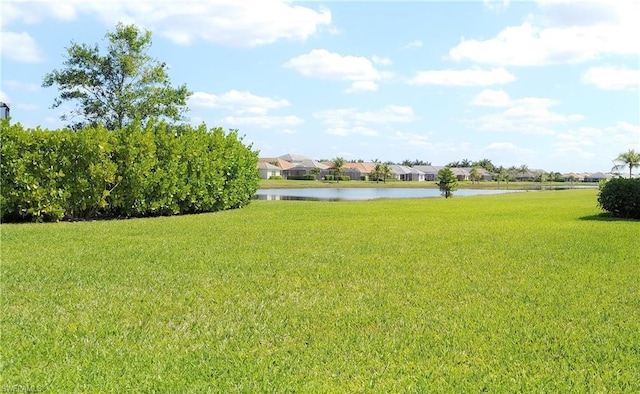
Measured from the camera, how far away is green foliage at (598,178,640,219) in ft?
47.1

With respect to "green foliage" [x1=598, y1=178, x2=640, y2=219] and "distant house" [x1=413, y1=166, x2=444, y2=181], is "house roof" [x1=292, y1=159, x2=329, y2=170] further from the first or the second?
"green foliage" [x1=598, y1=178, x2=640, y2=219]

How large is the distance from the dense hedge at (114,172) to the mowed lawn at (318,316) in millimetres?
3465

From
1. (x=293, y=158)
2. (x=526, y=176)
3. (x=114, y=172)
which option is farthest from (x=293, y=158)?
(x=114, y=172)

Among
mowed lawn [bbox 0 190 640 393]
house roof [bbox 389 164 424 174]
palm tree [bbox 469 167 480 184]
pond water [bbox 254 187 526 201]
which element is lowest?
mowed lawn [bbox 0 190 640 393]

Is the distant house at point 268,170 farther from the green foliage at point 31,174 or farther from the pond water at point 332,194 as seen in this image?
the green foliage at point 31,174

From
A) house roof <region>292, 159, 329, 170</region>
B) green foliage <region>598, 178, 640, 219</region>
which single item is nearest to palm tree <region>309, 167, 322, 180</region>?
house roof <region>292, 159, 329, 170</region>

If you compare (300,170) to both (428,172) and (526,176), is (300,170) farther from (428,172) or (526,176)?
(526,176)

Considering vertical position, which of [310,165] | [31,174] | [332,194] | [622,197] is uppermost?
[310,165]

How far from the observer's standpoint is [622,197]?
14.5m

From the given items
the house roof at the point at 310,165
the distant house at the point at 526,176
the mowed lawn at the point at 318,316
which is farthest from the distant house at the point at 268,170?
the mowed lawn at the point at 318,316

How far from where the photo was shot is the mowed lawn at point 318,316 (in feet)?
11.9

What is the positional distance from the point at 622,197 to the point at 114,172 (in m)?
13.8

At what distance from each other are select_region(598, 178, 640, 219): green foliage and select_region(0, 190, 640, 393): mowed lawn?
239 inches

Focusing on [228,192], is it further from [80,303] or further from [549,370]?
[549,370]
